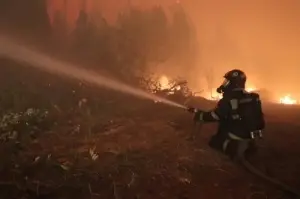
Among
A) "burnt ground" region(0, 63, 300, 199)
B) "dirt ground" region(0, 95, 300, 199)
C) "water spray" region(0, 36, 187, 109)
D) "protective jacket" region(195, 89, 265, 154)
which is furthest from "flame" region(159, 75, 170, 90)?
"protective jacket" region(195, 89, 265, 154)

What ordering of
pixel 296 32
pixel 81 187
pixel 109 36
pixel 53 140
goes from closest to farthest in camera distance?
pixel 81 187
pixel 53 140
pixel 109 36
pixel 296 32

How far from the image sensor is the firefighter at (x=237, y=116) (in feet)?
22.4

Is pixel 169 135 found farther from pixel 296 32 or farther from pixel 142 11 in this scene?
pixel 296 32

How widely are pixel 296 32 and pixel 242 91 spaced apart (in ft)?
82.4

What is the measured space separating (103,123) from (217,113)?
10.0ft

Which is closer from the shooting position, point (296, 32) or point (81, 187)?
point (81, 187)

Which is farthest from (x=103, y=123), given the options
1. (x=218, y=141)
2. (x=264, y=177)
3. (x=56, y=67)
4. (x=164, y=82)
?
(x=164, y=82)

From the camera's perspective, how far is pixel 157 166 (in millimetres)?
6867

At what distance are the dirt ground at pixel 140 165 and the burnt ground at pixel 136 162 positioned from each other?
0.05ft

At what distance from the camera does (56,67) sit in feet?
50.3

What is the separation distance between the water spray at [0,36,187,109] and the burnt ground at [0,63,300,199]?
127 inches

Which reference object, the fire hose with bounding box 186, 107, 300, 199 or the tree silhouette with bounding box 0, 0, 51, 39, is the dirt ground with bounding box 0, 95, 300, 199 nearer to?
the fire hose with bounding box 186, 107, 300, 199

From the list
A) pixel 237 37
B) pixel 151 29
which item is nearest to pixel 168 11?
pixel 151 29

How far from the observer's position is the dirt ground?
20.2 ft
